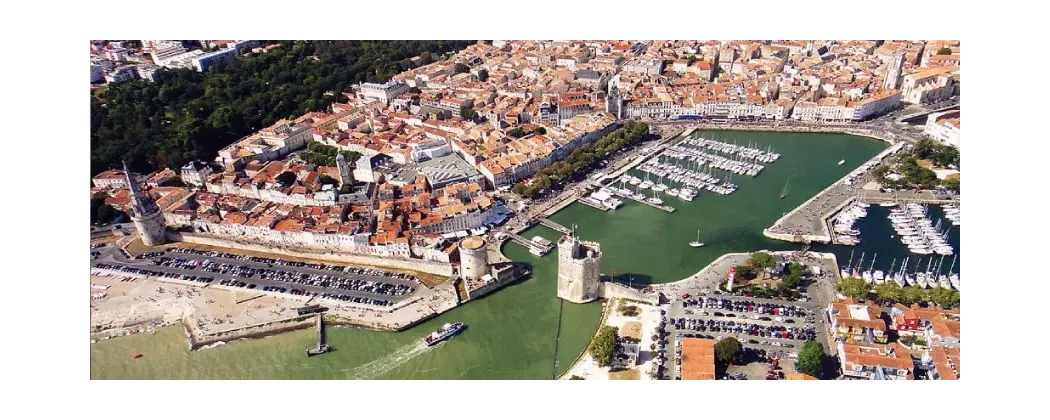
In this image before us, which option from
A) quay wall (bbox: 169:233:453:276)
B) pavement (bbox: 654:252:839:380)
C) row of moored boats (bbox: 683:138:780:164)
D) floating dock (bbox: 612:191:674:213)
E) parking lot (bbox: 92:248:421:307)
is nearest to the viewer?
pavement (bbox: 654:252:839:380)

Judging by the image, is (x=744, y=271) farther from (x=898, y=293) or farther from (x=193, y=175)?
(x=193, y=175)

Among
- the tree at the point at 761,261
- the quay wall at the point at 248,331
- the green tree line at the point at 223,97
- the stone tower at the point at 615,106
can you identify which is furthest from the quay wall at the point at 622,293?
the green tree line at the point at 223,97

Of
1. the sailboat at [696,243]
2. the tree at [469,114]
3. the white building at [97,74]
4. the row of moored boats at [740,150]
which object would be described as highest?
the white building at [97,74]

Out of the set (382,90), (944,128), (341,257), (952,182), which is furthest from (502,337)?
(944,128)

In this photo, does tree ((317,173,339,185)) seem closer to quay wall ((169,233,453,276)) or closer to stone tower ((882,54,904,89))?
quay wall ((169,233,453,276))

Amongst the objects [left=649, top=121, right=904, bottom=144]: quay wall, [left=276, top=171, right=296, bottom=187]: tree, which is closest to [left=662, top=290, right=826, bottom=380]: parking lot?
[left=649, top=121, right=904, bottom=144]: quay wall

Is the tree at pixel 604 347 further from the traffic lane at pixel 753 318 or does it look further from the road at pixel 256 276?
the road at pixel 256 276

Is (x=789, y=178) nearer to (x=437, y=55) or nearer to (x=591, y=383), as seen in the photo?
(x=591, y=383)
